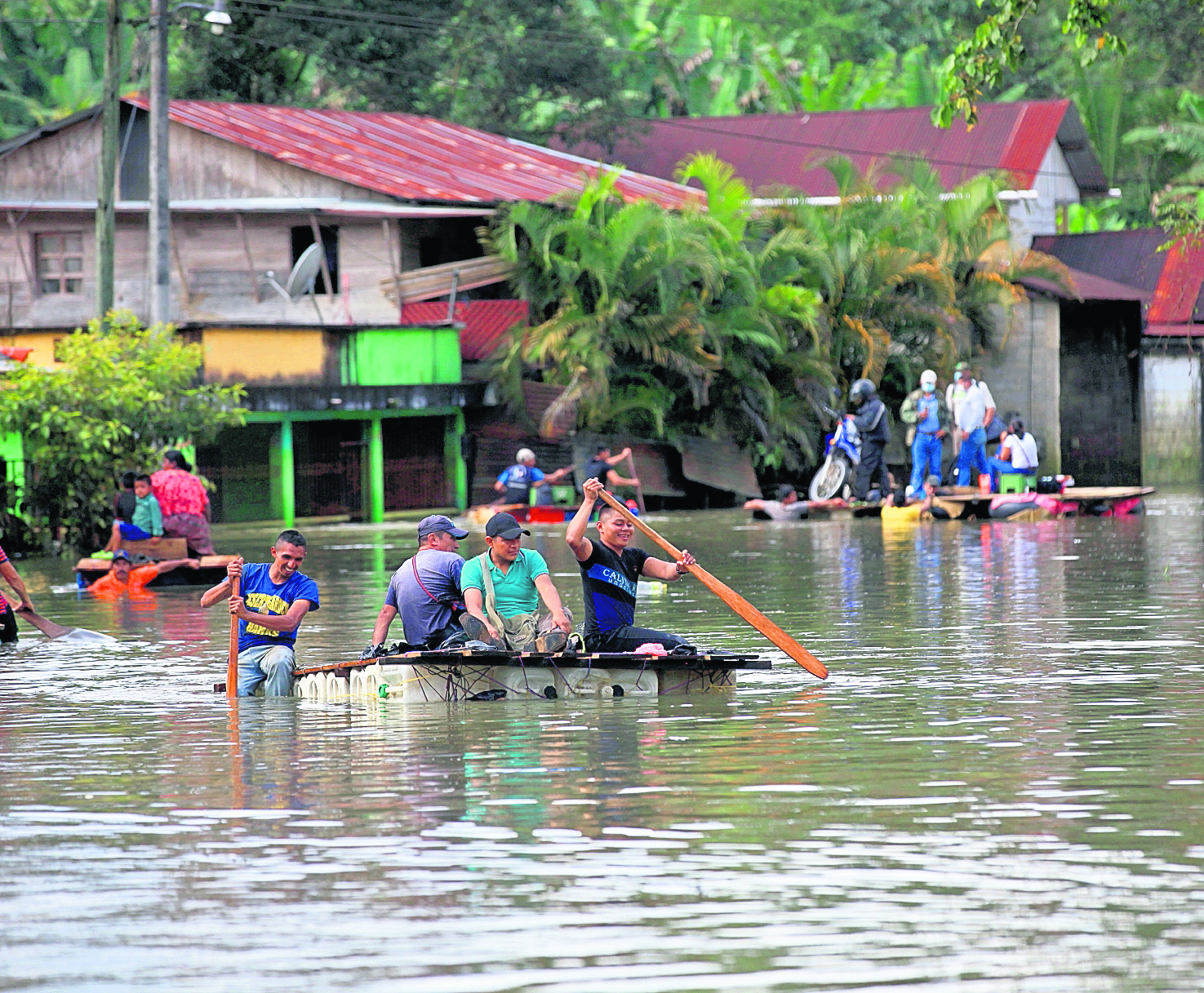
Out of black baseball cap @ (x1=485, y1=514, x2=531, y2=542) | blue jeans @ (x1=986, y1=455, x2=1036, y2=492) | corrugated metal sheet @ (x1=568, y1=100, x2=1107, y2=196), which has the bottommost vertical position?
black baseball cap @ (x1=485, y1=514, x2=531, y2=542)

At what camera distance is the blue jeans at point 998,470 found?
32.8 metres

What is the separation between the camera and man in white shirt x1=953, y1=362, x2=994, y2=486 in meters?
33.2

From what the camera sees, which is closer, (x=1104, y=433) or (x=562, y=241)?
(x=562, y=241)

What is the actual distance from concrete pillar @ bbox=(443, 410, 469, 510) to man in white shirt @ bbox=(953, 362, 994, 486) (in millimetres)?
8657

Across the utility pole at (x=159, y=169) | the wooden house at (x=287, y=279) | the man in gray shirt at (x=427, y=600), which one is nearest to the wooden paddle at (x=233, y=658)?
the man in gray shirt at (x=427, y=600)

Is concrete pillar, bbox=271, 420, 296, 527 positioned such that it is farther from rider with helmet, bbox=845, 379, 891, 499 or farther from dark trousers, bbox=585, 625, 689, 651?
dark trousers, bbox=585, 625, 689, 651

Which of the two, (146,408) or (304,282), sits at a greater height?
(304,282)

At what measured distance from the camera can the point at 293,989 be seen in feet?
21.6

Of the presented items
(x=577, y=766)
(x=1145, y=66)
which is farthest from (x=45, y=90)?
(x=577, y=766)

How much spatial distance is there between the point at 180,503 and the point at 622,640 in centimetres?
1071

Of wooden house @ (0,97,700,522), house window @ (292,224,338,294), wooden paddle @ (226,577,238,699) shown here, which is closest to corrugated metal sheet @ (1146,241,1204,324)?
wooden house @ (0,97,700,522)

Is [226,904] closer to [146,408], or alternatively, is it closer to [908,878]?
[908,878]

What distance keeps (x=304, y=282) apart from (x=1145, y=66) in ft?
94.0

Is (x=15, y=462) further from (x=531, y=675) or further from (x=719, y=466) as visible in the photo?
(x=531, y=675)
